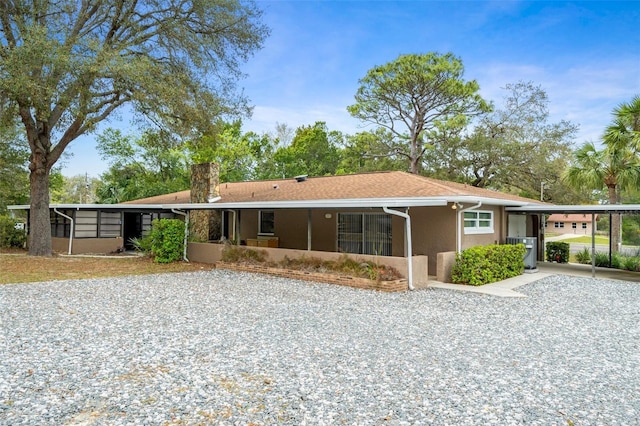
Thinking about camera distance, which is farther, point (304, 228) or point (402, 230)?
point (304, 228)

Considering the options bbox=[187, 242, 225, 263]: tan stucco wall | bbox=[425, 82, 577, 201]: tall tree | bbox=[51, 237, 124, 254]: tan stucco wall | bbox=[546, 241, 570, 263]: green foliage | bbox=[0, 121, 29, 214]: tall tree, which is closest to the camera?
bbox=[187, 242, 225, 263]: tan stucco wall

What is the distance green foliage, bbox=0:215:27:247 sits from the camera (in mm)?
20828

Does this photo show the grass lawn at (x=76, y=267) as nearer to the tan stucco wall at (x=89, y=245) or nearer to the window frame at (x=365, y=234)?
the tan stucco wall at (x=89, y=245)

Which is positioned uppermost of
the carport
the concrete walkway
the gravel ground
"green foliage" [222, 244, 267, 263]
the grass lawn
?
the carport

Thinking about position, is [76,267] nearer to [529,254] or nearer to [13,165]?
[529,254]

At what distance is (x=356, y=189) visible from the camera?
46.5 ft

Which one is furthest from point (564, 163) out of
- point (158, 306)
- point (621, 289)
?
point (158, 306)

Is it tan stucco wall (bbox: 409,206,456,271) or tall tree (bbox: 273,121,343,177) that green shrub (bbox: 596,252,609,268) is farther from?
tall tree (bbox: 273,121,343,177)

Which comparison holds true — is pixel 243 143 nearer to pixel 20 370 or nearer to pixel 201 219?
pixel 201 219

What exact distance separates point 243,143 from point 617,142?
2631cm

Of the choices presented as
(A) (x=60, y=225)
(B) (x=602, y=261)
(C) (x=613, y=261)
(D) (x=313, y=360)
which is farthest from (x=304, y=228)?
(A) (x=60, y=225)

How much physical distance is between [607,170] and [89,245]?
22.6 meters

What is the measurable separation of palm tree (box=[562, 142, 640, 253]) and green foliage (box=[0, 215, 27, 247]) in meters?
25.6

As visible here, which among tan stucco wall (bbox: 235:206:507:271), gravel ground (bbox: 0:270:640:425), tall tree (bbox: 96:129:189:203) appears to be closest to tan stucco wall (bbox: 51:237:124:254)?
tan stucco wall (bbox: 235:206:507:271)
